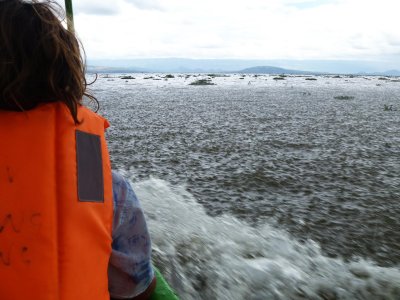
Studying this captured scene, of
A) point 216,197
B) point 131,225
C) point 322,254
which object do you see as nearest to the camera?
point 131,225

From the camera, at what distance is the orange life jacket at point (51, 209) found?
1.82 metres

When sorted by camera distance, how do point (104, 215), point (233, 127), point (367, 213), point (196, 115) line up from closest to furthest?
1. point (104, 215)
2. point (367, 213)
3. point (233, 127)
4. point (196, 115)

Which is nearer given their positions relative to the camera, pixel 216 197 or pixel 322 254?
pixel 322 254

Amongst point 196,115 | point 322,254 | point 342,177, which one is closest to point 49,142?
point 322,254

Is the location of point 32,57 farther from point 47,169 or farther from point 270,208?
point 270,208

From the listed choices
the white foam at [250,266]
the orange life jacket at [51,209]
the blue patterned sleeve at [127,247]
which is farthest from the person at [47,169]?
the white foam at [250,266]

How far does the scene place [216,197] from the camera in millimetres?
6984

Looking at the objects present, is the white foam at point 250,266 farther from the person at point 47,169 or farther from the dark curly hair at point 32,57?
the dark curly hair at point 32,57

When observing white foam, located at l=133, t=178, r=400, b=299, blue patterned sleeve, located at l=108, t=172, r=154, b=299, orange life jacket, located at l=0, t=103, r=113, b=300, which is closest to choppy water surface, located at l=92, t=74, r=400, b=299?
white foam, located at l=133, t=178, r=400, b=299

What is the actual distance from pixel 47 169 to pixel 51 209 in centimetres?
21

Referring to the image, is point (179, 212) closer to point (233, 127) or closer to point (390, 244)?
point (390, 244)

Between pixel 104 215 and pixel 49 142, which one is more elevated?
pixel 49 142

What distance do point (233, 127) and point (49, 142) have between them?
1207cm

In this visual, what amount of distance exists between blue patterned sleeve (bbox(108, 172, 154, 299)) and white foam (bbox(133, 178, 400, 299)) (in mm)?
1582
